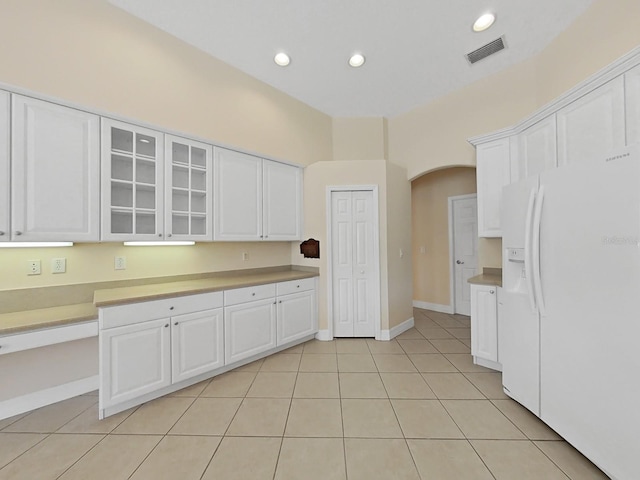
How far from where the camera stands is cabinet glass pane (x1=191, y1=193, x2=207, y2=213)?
276 centimetres

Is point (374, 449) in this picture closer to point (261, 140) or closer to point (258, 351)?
point (258, 351)

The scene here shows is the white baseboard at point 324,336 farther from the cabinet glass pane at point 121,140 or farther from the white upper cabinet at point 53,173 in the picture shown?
the cabinet glass pane at point 121,140

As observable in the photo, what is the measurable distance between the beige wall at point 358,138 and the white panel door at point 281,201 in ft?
3.57

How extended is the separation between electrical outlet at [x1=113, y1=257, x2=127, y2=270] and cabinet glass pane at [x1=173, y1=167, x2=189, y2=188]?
868 millimetres

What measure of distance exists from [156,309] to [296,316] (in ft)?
5.29

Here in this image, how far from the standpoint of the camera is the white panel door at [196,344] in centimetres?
230

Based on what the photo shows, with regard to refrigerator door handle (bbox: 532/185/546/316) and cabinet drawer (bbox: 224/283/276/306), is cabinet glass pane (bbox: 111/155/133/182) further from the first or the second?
refrigerator door handle (bbox: 532/185/546/316)

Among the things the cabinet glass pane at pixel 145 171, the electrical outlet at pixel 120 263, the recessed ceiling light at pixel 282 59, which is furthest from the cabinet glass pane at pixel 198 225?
the recessed ceiling light at pixel 282 59

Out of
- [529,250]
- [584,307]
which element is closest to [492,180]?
[529,250]

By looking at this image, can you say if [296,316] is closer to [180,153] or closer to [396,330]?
[396,330]

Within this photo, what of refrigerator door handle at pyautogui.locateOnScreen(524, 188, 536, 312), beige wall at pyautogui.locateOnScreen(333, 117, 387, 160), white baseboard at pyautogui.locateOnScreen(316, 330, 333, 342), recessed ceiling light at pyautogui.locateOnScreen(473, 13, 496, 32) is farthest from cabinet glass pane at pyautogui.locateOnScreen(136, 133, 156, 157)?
recessed ceiling light at pyautogui.locateOnScreen(473, 13, 496, 32)

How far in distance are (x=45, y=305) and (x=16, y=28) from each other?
2.15 metres

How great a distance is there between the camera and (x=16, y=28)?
1.96 meters

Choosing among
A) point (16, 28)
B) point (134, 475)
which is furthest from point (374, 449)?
point (16, 28)
